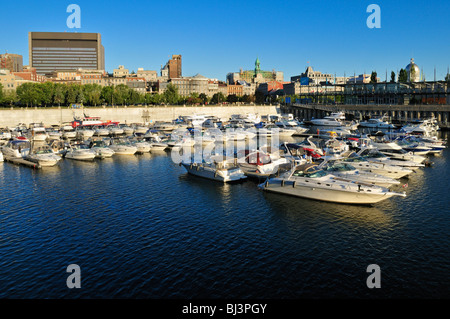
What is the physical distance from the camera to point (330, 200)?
38.1 metres

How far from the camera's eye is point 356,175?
40.4 m

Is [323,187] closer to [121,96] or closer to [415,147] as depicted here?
[415,147]

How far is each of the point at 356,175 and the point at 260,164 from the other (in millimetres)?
12512

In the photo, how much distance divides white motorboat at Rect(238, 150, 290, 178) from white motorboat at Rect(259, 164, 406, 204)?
19.0ft

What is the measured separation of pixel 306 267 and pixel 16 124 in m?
123

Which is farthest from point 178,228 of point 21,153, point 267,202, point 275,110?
point 275,110

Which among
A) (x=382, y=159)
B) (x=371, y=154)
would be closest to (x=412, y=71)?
(x=371, y=154)

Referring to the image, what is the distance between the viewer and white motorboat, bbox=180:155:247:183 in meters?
47.5

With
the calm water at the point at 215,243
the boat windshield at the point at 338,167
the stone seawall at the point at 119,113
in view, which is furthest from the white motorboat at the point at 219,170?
the stone seawall at the point at 119,113

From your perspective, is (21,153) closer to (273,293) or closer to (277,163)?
(277,163)

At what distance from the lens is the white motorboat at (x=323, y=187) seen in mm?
36153

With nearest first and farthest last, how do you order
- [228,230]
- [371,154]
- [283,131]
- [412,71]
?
[228,230]
[371,154]
[283,131]
[412,71]

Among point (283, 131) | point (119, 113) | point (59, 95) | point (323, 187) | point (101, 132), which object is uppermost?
point (59, 95)

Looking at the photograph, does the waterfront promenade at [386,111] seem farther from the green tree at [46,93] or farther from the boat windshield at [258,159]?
the green tree at [46,93]
